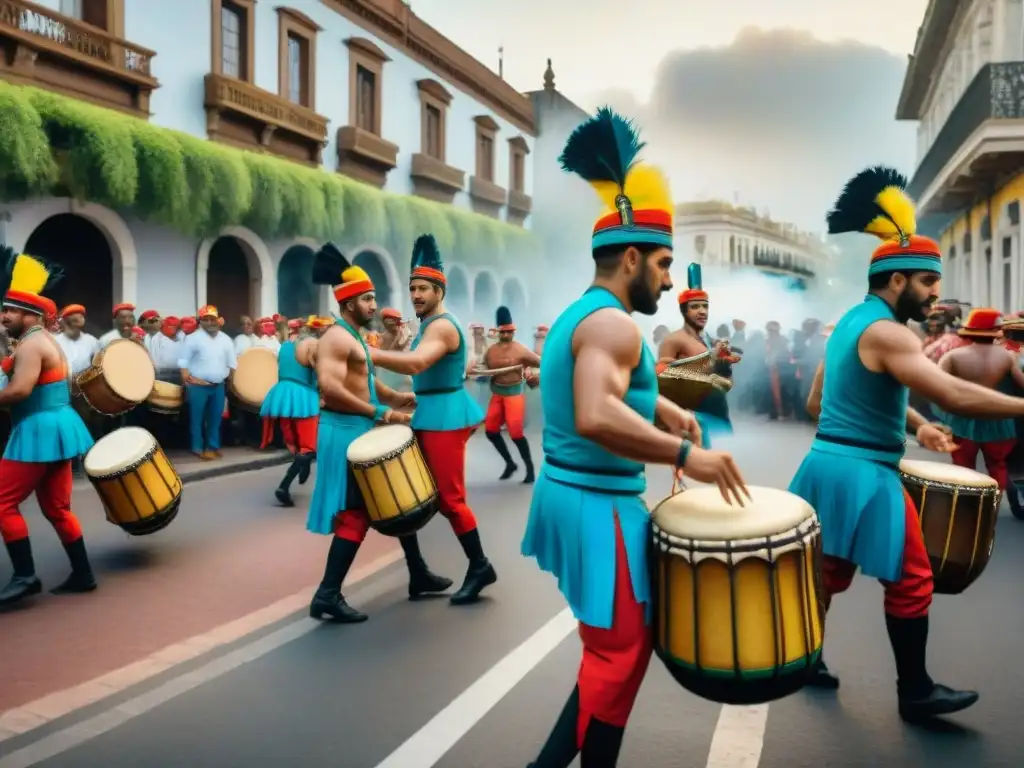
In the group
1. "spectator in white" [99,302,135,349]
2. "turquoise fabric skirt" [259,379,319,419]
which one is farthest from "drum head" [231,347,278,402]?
"turquoise fabric skirt" [259,379,319,419]

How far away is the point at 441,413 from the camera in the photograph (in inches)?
215

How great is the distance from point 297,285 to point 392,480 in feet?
52.7

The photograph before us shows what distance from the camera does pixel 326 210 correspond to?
62.6 ft

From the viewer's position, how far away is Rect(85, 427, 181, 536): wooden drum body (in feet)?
19.7

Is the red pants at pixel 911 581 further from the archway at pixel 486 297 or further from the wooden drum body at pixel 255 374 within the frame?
the archway at pixel 486 297

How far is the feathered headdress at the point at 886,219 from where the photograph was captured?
3.78 metres

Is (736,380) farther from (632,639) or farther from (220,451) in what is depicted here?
(632,639)

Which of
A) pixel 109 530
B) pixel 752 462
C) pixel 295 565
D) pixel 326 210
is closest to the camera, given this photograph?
pixel 295 565

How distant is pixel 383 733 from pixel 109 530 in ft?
16.2

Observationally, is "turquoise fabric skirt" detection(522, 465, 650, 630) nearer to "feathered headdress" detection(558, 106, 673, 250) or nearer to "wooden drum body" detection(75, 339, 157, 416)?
"feathered headdress" detection(558, 106, 673, 250)

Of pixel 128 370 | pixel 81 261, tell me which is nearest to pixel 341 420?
pixel 128 370

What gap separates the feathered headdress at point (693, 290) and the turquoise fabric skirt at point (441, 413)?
2525 mm

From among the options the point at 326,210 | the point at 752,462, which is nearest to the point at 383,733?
the point at 752,462

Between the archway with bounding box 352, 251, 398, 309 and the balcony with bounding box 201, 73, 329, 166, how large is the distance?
339 centimetres
